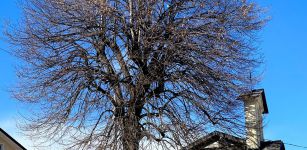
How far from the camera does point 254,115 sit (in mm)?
17844

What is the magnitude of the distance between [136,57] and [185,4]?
2.29 metres

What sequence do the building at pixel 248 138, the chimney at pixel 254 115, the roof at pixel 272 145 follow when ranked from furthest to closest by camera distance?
the roof at pixel 272 145
the chimney at pixel 254 115
the building at pixel 248 138

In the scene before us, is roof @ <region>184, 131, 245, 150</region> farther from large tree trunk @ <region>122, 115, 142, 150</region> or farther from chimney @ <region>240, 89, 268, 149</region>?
large tree trunk @ <region>122, 115, 142, 150</region>

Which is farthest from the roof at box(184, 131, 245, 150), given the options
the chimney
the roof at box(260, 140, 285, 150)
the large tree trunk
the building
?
the roof at box(260, 140, 285, 150)

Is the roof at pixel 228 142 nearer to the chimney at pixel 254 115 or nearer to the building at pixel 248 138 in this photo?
the building at pixel 248 138

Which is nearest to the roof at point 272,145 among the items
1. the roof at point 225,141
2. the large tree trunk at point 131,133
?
the roof at point 225,141

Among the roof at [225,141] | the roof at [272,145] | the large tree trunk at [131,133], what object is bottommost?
the large tree trunk at [131,133]

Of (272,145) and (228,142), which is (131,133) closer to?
(228,142)

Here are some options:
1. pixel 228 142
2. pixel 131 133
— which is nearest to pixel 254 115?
pixel 228 142

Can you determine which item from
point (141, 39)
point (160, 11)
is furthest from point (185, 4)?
point (141, 39)

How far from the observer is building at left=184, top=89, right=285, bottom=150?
1531 centimetres

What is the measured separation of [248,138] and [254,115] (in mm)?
2290

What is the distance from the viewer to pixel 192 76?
14.4 metres

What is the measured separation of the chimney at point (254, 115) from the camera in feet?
50.8
